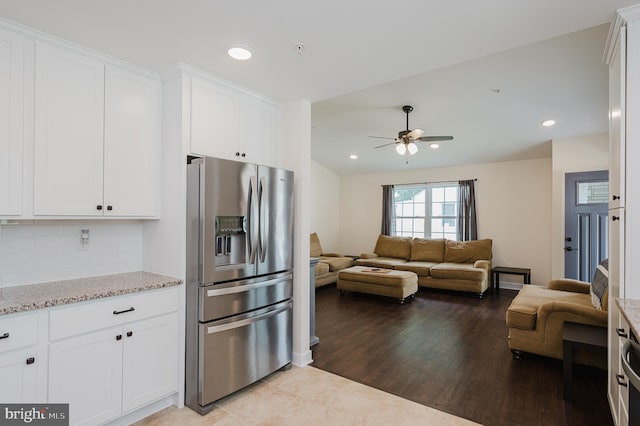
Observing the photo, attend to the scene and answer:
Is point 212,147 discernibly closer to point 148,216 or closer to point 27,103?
point 148,216

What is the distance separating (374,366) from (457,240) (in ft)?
15.0

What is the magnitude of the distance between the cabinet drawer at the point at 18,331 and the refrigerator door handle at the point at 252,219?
4.23 feet

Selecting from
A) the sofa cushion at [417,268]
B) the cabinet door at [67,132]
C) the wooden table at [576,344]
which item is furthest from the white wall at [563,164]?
the cabinet door at [67,132]

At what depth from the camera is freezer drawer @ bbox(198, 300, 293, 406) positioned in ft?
7.56

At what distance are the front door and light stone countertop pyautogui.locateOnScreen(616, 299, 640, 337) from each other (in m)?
3.77

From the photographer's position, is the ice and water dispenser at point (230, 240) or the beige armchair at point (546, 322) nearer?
the ice and water dispenser at point (230, 240)

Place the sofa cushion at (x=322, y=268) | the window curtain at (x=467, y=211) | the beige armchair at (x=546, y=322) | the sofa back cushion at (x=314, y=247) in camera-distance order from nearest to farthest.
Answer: the beige armchair at (x=546, y=322), the sofa cushion at (x=322, y=268), the window curtain at (x=467, y=211), the sofa back cushion at (x=314, y=247)

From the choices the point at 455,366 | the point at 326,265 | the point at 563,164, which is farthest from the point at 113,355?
the point at 563,164

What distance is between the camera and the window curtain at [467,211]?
21.7 feet

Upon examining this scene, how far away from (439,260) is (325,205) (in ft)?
9.40

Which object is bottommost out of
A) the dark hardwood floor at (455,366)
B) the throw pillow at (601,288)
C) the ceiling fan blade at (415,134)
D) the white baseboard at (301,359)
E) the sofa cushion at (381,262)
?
the dark hardwood floor at (455,366)

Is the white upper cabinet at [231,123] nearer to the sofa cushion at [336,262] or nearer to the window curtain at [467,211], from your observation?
the sofa cushion at [336,262]

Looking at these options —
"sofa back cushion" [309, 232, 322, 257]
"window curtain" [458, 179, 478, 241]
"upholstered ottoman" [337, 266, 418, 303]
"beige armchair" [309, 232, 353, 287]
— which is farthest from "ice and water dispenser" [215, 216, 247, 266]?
"window curtain" [458, 179, 478, 241]

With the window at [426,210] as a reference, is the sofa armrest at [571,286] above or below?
below
